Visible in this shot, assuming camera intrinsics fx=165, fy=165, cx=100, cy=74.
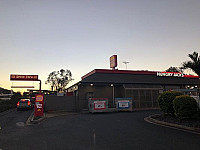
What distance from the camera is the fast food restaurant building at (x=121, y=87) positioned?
23.3 meters

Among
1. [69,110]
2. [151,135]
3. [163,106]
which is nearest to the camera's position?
[151,135]

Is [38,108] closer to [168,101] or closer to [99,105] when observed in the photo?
[99,105]

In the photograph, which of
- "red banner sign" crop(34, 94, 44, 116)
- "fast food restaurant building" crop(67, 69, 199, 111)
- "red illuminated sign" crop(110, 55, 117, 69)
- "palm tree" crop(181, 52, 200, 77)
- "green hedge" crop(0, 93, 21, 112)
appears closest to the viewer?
"palm tree" crop(181, 52, 200, 77)

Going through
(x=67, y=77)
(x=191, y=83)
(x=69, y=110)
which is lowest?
(x=69, y=110)

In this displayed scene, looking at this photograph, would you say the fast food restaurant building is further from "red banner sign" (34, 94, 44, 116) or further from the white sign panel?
"red banner sign" (34, 94, 44, 116)

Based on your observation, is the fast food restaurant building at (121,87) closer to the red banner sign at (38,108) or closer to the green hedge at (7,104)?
the red banner sign at (38,108)

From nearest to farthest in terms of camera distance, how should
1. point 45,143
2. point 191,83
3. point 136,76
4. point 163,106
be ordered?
point 45,143 < point 163,106 < point 136,76 < point 191,83

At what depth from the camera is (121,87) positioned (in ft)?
82.8

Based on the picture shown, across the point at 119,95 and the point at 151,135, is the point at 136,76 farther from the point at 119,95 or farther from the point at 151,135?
the point at 151,135

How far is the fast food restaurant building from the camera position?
76.3 ft

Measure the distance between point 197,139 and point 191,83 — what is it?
2559cm

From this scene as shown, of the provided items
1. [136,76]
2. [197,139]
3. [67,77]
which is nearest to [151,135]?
[197,139]

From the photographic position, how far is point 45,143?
716 cm

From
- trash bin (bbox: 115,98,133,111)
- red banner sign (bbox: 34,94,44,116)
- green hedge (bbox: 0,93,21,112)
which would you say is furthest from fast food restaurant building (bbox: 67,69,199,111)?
green hedge (bbox: 0,93,21,112)
